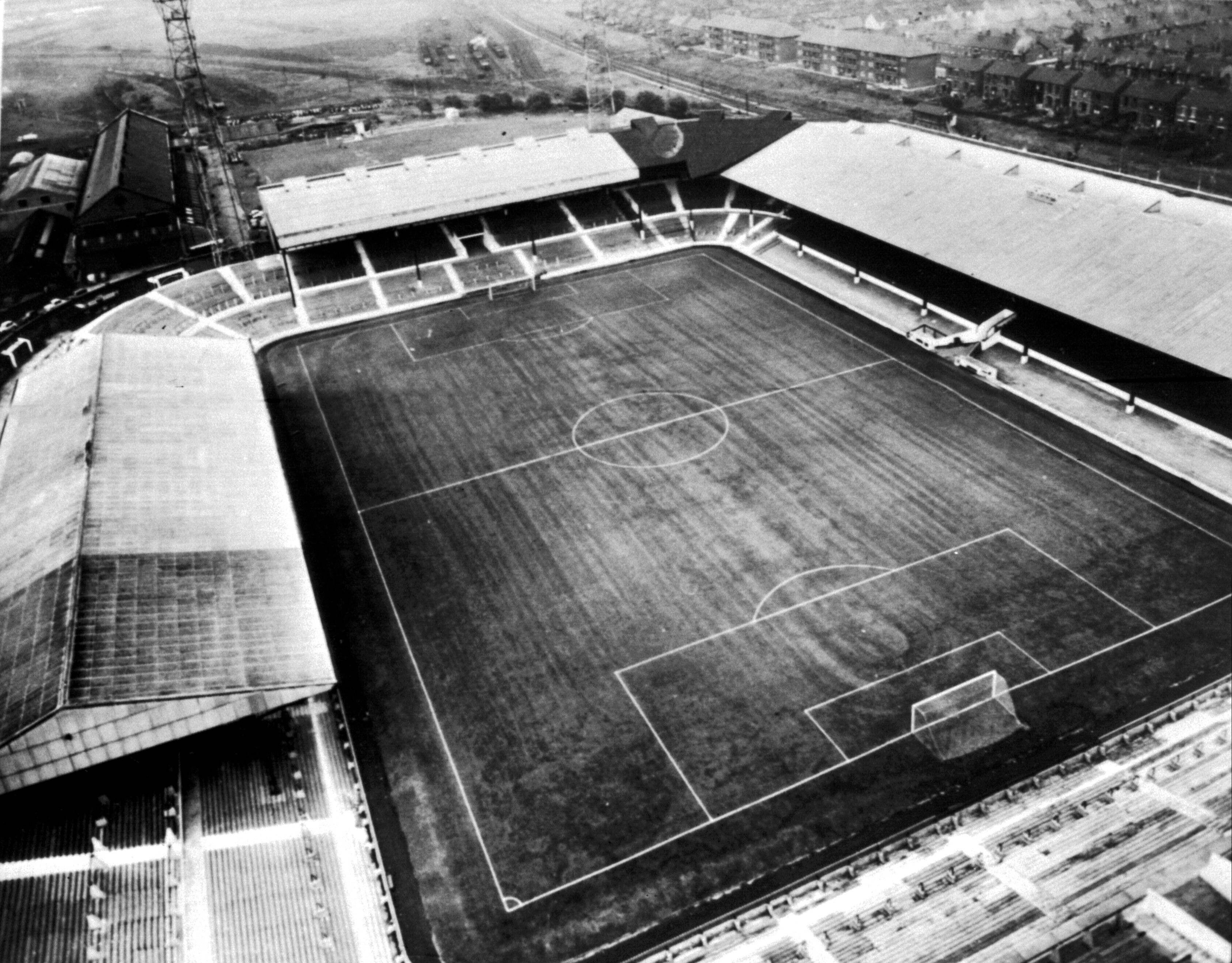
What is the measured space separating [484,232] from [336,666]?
6104 cm

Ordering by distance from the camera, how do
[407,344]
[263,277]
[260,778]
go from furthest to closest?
[263,277]
[407,344]
[260,778]

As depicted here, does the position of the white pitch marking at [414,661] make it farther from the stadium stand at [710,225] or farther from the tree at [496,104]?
the tree at [496,104]

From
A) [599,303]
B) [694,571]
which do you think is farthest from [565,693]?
[599,303]

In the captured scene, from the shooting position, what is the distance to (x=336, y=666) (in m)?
46.1

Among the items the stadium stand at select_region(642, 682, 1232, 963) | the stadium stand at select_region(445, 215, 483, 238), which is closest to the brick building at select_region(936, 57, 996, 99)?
the stadium stand at select_region(445, 215, 483, 238)

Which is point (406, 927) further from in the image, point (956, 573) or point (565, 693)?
point (956, 573)

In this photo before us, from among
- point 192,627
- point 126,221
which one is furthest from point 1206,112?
point 126,221

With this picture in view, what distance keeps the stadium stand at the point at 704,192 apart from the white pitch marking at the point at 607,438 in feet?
127

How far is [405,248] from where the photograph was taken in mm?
94062

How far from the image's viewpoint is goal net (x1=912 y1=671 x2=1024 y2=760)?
130 ft

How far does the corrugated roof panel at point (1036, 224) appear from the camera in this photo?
60.6 m

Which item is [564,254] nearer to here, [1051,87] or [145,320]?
[145,320]

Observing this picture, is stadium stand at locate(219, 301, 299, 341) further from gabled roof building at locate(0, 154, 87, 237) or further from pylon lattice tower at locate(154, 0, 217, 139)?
gabled roof building at locate(0, 154, 87, 237)

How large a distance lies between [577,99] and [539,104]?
656cm
